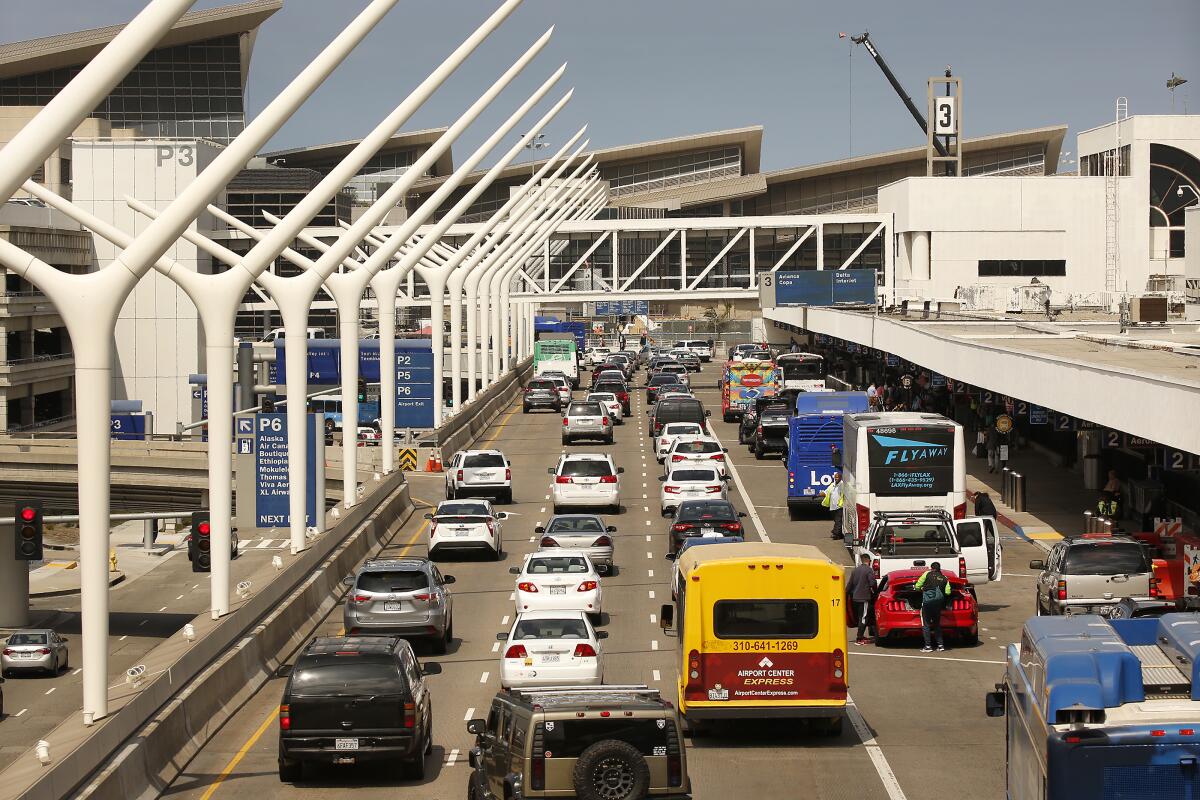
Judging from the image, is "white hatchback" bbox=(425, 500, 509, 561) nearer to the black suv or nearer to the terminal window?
the black suv

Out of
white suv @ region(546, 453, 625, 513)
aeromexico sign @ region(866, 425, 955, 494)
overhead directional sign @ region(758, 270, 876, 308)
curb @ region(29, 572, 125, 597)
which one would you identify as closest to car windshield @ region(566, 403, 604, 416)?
white suv @ region(546, 453, 625, 513)

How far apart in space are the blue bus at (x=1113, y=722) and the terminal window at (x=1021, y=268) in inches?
3503

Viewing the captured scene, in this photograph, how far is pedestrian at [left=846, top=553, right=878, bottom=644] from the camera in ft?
86.0

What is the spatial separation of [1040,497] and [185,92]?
10200cm

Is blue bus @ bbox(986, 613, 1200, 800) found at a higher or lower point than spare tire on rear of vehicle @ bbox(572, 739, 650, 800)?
higher

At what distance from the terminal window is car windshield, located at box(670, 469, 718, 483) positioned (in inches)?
2343

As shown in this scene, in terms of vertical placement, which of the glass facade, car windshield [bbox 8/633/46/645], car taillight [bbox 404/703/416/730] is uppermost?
the glass facade

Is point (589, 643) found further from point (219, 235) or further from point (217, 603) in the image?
point (219, 235)

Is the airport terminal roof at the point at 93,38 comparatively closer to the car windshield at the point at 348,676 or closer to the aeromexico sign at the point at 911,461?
the aeromexico sign at the point at 911,461

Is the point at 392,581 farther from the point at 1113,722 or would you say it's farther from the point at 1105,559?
the point at 1113,722

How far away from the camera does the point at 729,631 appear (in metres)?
→ 18.9

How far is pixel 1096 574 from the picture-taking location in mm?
25641

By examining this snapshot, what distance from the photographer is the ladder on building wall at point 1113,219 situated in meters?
95.6

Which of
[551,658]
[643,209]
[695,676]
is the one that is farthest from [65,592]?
[643,209]
